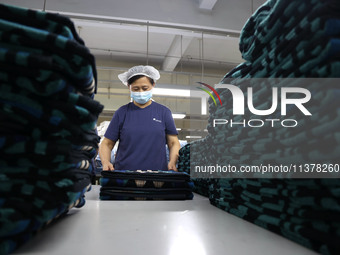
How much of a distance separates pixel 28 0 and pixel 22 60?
345 cm

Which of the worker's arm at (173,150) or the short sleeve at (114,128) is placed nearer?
the worker's arm at (173,150)

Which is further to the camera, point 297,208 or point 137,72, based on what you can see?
point 137,72

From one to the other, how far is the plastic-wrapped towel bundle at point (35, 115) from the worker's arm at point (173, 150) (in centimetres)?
105

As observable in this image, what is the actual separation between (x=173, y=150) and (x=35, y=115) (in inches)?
47.6

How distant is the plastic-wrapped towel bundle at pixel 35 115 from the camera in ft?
1.03

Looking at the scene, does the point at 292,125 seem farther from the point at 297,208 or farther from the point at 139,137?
the point at 139,137

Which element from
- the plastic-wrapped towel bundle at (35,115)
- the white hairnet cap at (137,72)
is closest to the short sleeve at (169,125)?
the white hairnet cap at (137,72)

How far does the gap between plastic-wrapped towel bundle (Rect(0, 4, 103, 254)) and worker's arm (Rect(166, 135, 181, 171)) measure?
1047 millimetres

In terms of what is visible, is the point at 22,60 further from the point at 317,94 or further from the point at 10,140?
the point at 317,94

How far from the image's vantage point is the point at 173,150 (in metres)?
1.51

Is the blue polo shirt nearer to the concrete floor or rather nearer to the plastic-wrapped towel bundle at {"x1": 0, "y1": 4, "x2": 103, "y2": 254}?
the concrete floor

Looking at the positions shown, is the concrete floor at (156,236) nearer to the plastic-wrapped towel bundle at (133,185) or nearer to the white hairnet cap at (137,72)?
the plastic-wrapped towel bundle at (133,185)

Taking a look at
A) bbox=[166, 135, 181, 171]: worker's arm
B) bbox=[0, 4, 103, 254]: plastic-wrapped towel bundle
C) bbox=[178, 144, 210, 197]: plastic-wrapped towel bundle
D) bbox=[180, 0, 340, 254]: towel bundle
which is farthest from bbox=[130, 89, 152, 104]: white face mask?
bbox=[0, 4, 103, 254]: plastic-wrapped towel bundle

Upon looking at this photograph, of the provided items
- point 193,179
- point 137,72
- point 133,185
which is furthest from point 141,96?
point 133,185
